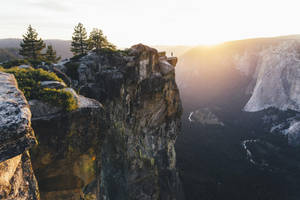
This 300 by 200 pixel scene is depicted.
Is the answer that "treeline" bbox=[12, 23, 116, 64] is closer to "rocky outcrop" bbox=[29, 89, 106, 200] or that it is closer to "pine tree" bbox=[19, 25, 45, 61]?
"pine tree" bbox=[19, 25, 45, 61]

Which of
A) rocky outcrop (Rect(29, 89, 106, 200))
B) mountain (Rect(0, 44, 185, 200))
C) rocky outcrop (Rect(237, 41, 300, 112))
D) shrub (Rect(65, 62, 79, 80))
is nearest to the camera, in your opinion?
mountain (Rect(0, 44, 185, 200))

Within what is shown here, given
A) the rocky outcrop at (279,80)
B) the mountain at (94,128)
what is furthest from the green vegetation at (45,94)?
the rocky outcrop at (279,80)

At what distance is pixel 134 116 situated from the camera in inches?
1259

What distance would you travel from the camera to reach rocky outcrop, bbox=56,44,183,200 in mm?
27828

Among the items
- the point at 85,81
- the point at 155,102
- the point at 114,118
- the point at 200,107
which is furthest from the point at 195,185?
the point at 200,107

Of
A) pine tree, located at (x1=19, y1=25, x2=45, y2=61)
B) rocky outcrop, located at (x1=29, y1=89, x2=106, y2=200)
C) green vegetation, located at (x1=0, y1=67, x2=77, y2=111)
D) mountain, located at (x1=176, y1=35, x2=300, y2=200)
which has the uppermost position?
pine tree, located at (x1=19, y1=25, x2=45, y2=61)

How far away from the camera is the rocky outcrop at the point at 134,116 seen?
27828 millimetres

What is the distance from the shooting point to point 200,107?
134750 mm

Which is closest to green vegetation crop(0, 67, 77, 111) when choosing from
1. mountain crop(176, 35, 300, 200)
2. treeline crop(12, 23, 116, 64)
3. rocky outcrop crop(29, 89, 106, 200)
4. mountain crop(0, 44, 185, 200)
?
mountain crop(0, 44, 185, 200)

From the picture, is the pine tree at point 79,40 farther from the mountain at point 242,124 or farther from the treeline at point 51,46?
the mountain at point 242,124

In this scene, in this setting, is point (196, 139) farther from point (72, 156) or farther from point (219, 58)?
point (219, 58)

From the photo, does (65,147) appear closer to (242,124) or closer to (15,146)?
(15,146)

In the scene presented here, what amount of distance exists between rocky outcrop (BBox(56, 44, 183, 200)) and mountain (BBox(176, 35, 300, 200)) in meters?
21.4

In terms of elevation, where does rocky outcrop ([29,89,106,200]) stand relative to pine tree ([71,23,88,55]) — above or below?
below
